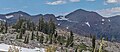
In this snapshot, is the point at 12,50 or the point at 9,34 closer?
the point at 12,50

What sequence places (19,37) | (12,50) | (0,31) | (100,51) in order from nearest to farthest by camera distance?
(100,51), (12,50), (19,37), (0,31)

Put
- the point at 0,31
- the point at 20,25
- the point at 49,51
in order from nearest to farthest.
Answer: the point at 49,51 < the point at 0,31 < the point at 20,25

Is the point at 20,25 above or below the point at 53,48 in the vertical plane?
below

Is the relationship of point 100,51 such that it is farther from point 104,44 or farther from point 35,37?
point 35,37

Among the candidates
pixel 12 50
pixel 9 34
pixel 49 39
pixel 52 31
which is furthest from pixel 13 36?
pixel 12 50

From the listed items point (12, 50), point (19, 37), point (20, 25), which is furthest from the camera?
point (20, 25)

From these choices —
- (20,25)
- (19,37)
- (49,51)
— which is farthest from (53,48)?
(20,25)

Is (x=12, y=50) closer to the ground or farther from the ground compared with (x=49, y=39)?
farther from the ground

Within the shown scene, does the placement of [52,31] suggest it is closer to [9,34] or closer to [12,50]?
[9,34]

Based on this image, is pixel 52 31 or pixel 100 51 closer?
pixel 100 51
